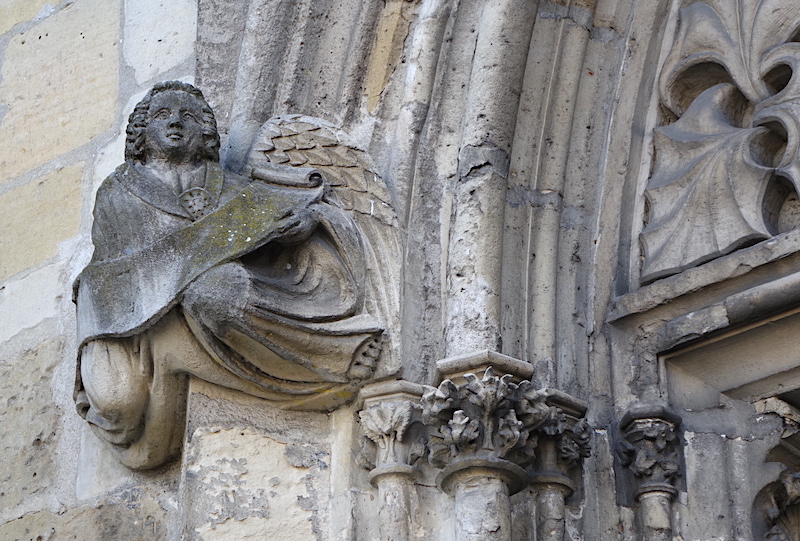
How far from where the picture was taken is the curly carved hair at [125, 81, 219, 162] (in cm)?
310

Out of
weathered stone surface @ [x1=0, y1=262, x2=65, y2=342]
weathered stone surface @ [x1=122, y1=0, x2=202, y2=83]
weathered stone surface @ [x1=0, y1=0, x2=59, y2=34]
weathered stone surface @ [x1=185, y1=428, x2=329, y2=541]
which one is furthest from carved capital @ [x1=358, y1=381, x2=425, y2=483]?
weathered stone surface @ [x1=0, y1=0, x2=59, y2=34]

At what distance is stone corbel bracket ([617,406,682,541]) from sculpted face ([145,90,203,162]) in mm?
1197

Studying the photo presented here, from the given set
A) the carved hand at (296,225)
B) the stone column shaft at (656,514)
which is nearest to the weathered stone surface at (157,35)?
the carved hand at (296,225)

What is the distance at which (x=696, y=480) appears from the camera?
295 centimetres

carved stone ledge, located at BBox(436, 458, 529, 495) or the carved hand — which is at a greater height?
the carved hand

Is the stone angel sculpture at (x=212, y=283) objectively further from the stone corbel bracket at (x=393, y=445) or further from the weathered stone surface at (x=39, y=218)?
the weathered stone surface at (x=39, y=218)

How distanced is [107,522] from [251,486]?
17.5 inches

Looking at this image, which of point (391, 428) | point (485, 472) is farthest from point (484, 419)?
point (391, 428)

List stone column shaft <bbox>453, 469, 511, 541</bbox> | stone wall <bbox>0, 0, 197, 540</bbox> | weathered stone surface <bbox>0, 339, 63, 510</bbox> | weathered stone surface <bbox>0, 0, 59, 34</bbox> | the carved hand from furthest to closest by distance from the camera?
1. weathered stone surface <bbox>0, 0, 59, 34</bbox>
2. weathered stone surface <bbox>0, 339, 63, 510</bbox>
3. stone wall <bbox>0, 0, 197, 540</bbox>
4. the carved hand
5. stone column shaft <bbox>453, 469, 511, 541</bbox>

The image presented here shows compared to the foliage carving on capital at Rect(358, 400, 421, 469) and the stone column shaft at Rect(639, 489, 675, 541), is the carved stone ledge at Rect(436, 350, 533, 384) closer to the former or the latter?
the foliage carving on capital at Rect(358, 400, 421, 469)

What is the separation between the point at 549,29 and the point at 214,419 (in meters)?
1.33

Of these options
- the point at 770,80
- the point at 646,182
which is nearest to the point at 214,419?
the point at 646,182

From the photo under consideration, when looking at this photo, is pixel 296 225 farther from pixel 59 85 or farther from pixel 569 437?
pixel 59 85

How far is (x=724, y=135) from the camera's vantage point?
3283 millimetres
